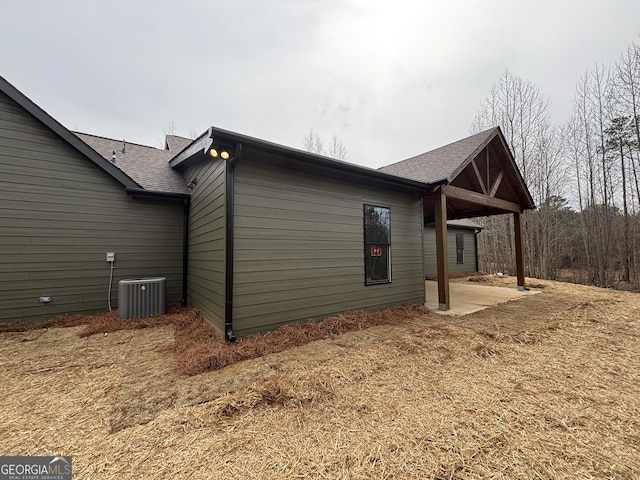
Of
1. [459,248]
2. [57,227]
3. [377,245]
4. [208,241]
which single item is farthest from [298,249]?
[459,248]

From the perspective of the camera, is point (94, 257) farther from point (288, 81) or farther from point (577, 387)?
point (288, 81)

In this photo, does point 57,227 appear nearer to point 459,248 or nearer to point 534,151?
point 459,248

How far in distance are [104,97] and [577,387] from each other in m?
17.4

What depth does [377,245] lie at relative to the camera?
530cm

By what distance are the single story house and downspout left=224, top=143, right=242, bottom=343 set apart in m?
0.02

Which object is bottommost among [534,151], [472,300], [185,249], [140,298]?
[472,300]

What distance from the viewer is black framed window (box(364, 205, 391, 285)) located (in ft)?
16.8

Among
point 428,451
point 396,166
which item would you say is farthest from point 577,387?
point 396,166

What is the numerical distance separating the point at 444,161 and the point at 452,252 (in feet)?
26.9

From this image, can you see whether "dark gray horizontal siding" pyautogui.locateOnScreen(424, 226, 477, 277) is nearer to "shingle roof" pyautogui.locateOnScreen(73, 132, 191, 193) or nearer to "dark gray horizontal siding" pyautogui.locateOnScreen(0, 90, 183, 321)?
"shingle roof" pyautogui.locateOnScreen(73, 132, 191, 193)

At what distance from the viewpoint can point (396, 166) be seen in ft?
25.4

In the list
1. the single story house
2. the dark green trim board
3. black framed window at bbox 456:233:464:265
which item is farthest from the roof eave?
black framed window at bbox 456:233:464:265

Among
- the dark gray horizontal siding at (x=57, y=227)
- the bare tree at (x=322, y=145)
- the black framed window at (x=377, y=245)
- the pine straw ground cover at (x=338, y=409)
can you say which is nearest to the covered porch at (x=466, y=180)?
the black framed window at (x=377, y=245)

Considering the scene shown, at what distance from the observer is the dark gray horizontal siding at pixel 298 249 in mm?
3682
